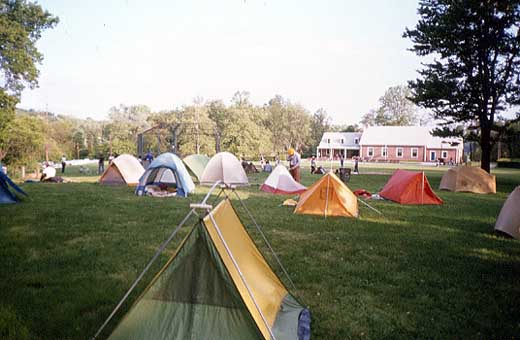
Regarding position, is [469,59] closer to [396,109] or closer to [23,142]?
[23,142]

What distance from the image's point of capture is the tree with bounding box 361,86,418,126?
225ft

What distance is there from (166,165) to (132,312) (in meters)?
11.0

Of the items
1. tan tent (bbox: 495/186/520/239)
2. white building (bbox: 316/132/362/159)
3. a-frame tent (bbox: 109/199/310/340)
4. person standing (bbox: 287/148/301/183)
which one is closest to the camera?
a-frame tent (bbox: 109/199/310/340)

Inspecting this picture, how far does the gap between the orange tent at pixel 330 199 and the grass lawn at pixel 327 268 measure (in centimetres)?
50

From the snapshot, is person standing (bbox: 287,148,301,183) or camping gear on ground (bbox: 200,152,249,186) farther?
camping gear on ground (bbox: 200,152,249,186)

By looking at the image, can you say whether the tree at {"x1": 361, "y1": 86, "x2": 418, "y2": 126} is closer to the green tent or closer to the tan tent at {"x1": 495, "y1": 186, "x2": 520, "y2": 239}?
the green tent

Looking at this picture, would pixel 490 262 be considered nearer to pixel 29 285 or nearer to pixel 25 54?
pixel 29 285

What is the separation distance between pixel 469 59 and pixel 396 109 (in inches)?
2039

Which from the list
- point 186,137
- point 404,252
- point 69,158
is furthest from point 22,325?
point 69,158

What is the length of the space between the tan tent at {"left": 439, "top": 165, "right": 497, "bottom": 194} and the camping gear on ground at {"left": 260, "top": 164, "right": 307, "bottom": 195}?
24.6ft

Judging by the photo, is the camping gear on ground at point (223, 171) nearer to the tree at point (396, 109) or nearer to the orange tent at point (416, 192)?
the orange tent at point (416, 192)

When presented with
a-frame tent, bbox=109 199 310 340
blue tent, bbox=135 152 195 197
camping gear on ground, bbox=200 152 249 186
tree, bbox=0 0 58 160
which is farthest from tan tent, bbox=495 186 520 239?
tree, bbox=0 0 58 160

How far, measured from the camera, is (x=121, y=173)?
56.3 ft

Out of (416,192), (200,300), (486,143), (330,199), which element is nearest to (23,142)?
(330,199)
